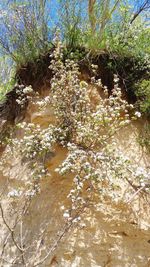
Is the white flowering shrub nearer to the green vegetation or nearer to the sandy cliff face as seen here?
the sandy cliff face

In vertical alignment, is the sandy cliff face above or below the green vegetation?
below

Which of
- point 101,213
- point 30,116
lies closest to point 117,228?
point 101,213

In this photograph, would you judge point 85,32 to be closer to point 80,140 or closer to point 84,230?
point 80,140

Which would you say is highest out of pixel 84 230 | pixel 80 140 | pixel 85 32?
pixel 85 32

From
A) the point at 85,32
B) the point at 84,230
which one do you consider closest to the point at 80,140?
the point at 84,230

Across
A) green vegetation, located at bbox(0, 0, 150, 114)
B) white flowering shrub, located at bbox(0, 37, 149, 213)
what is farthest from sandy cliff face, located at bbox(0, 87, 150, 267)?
green vegetation, located at bbox(0, 0, 150, 114)

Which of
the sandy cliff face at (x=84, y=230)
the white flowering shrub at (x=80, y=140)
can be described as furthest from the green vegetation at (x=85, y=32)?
the sandy cliff face at (x=84, y=230)

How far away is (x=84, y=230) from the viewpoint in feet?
10.9

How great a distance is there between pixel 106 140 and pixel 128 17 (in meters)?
1.51

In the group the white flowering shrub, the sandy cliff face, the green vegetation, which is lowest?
the sandy cliff face

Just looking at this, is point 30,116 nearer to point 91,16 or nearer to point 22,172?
point 22,172

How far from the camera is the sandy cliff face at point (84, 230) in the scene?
318 cm

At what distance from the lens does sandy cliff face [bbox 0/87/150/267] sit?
10.4 feet

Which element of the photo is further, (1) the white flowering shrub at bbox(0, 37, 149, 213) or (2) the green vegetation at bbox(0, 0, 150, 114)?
(2) the green vegetation at bbox(0, 0, 150, 114)
